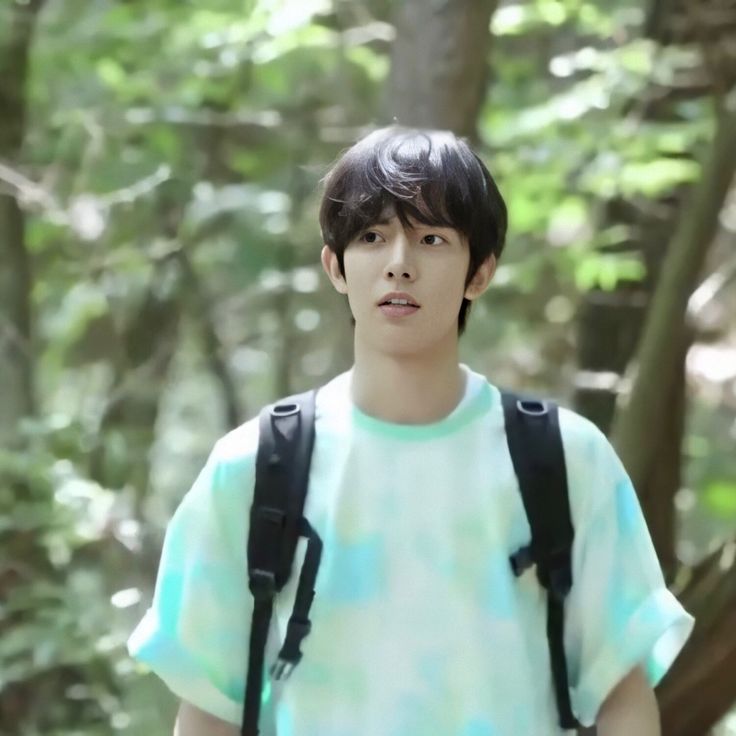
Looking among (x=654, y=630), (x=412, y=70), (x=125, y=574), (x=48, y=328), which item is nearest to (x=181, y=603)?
(x=654, y=630)

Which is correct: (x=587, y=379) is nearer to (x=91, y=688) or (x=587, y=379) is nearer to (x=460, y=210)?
(x=91, y=688)

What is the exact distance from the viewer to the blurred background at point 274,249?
7.73ft

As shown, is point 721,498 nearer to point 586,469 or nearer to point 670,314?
point 670,314

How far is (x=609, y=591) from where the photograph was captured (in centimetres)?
126

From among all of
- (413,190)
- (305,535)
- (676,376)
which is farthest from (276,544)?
(676,376)

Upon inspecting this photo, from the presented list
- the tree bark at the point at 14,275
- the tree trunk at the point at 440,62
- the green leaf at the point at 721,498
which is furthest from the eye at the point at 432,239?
the green leaf at the point at 721,498

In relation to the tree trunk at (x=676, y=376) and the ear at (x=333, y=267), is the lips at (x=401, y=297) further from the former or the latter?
the tree trunk at (x=676, y=376)

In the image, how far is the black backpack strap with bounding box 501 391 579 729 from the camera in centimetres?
124

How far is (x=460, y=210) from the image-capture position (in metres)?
1.24

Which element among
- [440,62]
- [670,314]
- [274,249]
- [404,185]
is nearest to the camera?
[404,185]

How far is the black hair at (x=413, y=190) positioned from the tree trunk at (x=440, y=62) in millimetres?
899

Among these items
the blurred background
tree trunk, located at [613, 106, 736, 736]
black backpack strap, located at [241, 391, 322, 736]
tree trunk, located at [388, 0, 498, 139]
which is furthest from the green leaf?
black backpack strap, located at [241, 391, 322, 736]

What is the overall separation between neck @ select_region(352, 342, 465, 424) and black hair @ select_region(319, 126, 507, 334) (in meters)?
0.11

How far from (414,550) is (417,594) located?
0.16ft
